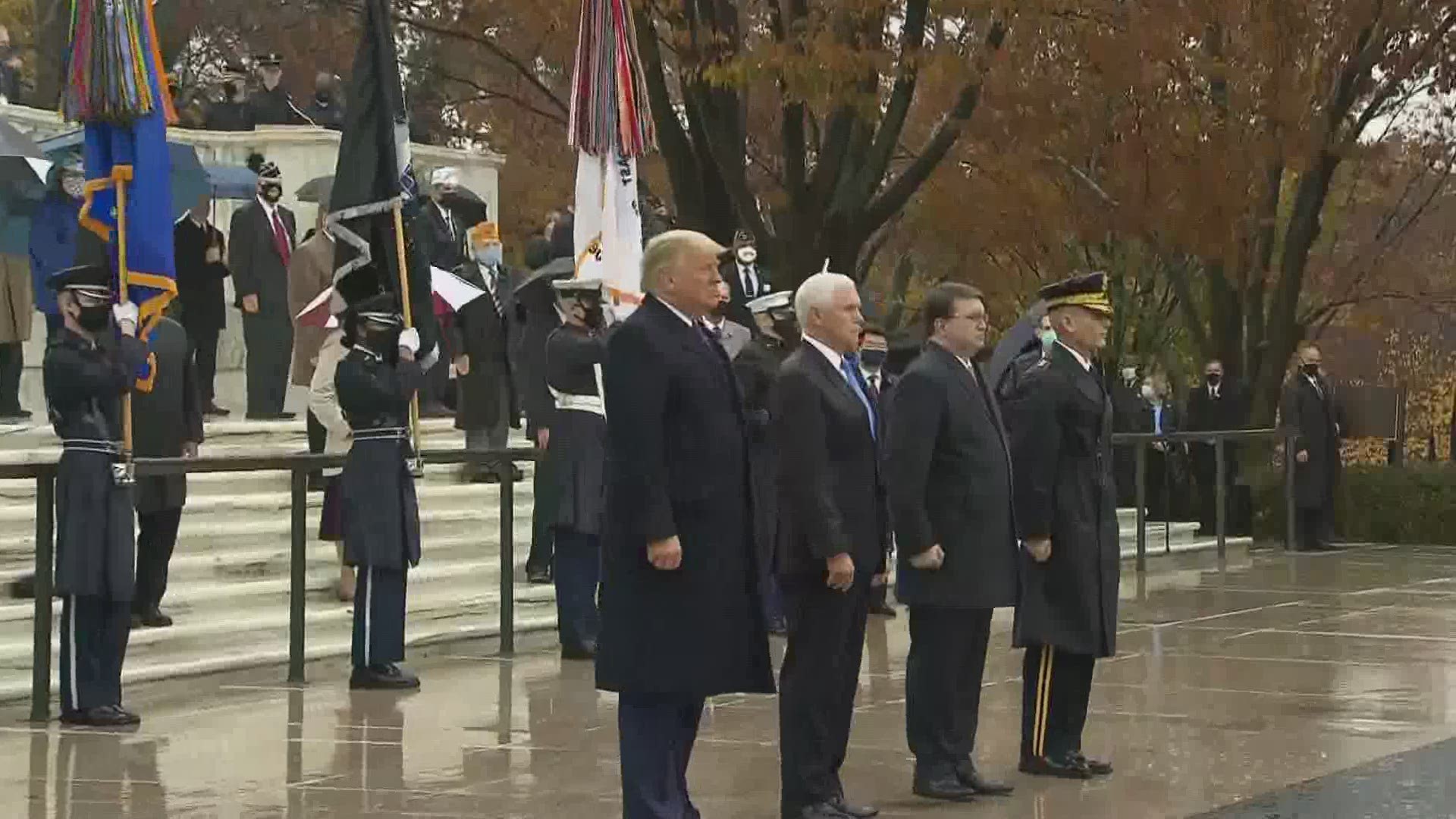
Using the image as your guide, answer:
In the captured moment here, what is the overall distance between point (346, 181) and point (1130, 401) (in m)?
14.6

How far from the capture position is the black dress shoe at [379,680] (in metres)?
12.8

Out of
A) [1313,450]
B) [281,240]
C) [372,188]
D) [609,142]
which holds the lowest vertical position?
[1313,450]

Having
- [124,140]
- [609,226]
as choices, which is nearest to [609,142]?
[609,226]

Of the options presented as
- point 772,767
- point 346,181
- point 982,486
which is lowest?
point 772,767

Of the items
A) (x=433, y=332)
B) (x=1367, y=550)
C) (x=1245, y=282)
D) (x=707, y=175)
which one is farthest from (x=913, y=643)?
(x=1245, y=282)

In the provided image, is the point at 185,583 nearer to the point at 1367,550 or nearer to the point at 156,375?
the point at 156,375

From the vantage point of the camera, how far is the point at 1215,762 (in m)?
10.5

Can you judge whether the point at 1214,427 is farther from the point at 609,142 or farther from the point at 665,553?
the point at 665,553

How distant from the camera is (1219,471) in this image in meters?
22.3

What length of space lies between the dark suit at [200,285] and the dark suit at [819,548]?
1000 cm

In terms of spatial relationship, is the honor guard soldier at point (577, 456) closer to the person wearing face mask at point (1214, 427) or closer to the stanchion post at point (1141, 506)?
the stanchion post at point (1141, 506)

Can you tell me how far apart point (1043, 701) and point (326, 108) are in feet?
47.6

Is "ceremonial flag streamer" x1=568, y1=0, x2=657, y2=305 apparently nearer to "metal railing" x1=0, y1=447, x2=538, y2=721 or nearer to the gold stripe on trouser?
"metal railing" x1=0, y1=447, x2=538, y2=721

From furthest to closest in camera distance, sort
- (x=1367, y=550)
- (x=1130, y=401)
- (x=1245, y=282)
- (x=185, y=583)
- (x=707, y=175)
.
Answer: (x=1245, y=282) → (x=1130, y=401) → (x=1367, y=550) → (x=707, y=175) → (x=185, y=583)
